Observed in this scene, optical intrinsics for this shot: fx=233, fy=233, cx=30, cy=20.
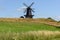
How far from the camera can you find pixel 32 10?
60312 millimetres

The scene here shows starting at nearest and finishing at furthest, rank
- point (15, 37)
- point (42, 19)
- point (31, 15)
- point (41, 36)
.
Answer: point (15, 37)
point (41, 36)
point (42, 19)
point (31, 15)

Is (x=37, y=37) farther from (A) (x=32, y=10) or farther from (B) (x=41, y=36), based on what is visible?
(A) (x=32, y=10)

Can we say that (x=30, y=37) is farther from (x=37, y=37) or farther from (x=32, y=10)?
(x=32, y=10)

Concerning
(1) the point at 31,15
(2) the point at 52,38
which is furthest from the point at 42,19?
(2) the point at 52,38

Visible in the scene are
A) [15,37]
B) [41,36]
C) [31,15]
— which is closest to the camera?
[15,37]

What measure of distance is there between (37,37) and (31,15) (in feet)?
150

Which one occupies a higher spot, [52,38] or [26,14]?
[26,14]

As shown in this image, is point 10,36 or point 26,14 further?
point 26,14

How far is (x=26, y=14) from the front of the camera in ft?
196

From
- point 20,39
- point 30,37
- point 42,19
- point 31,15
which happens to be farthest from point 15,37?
point 31,15


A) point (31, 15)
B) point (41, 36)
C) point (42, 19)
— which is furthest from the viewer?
point (31, 15)

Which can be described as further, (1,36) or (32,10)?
(32,10)

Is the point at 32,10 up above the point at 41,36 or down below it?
above

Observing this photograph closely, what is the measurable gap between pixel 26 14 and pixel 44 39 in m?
46.0
